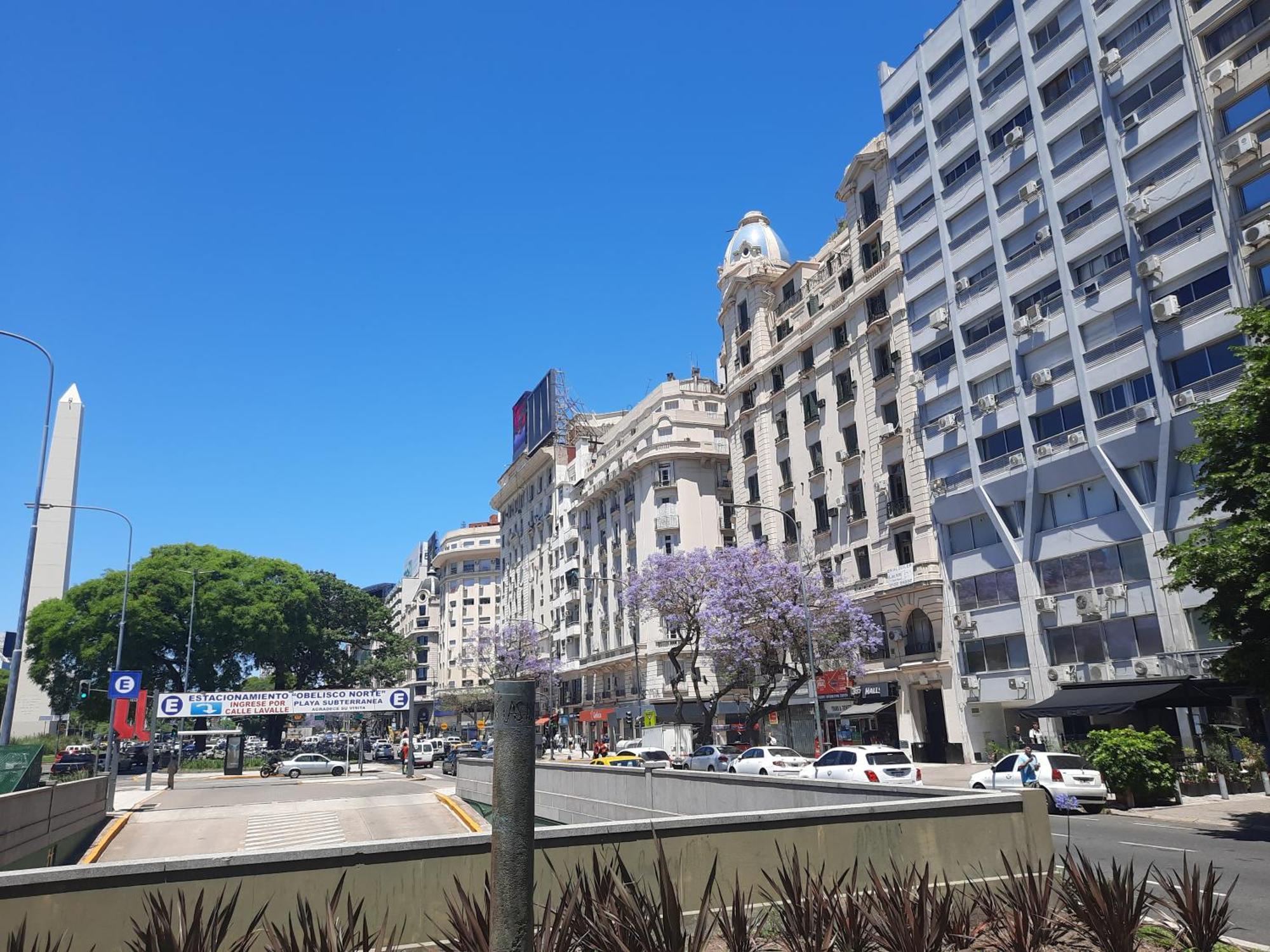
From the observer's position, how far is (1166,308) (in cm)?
3144

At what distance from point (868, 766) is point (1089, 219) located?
23.8 m

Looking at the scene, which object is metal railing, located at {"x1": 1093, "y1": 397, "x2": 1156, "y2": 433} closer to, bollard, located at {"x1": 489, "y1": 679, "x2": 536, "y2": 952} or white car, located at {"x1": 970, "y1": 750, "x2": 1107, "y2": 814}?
white car, located at {"x1": 970, "y1": 750, "x2": 1107, "y2": 814}

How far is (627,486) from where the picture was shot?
71.4 metres

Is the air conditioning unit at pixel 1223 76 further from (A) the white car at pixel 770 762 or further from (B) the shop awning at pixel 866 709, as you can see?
(B) the shop awning at pixel 866 709

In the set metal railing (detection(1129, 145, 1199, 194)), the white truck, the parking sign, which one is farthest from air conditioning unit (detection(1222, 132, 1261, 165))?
the parking sign

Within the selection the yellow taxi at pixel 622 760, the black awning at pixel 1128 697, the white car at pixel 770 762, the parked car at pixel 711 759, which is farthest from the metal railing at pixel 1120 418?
the yellow taxi at pixel 622 760

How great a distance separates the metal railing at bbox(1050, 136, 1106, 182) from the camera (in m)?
35.2

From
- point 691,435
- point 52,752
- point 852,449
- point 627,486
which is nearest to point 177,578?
point 52,752

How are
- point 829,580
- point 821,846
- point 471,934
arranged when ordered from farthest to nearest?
point 829,580, point 821,846, point 471,934

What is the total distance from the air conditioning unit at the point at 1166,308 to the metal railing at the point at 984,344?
7.48m

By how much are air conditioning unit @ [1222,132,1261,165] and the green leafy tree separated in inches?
570

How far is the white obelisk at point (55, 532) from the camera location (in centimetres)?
7219

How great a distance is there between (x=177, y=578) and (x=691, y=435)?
130 ft

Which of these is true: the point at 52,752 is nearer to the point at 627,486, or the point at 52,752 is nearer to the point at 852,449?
the point at 627,486
